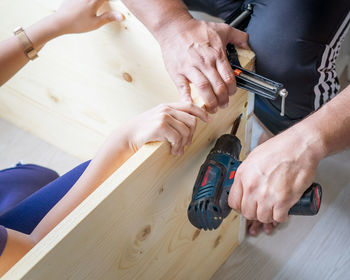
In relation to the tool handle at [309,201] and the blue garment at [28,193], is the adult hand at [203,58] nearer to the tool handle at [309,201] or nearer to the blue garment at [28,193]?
the tool handle at [309,201]

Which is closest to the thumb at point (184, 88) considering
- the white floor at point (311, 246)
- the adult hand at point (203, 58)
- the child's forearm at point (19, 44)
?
the adult hand at point (203, 58)

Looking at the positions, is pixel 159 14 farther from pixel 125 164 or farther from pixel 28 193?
pixel 28 193

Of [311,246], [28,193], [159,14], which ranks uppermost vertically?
[159,14]

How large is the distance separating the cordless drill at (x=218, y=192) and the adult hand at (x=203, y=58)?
9 centimetres

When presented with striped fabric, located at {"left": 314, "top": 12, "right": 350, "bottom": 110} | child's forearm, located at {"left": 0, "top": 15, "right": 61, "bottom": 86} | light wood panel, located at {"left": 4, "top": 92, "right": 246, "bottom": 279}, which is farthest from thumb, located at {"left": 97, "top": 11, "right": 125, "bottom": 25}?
striped fabric, located at {"left": 314, "top": 12, "right": 350, "bottom": 110}

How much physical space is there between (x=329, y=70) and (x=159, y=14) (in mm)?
396

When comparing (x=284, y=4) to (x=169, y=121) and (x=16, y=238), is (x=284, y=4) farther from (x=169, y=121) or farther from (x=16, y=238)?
(x=16, y=238)

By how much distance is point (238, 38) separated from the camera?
0.83m

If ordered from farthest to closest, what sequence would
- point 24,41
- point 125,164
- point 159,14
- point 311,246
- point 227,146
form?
1. point 311,246
2. point 24,41
3. point 159,14
4. point 227,146
5. point 125,164

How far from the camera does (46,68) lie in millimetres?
1242

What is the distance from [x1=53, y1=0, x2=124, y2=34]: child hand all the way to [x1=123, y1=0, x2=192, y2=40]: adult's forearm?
0.06 metres

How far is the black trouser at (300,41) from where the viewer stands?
835 millimetres

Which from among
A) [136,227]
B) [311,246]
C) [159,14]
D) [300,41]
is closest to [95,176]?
[136,227]

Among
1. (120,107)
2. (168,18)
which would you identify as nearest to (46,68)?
(120,107)
